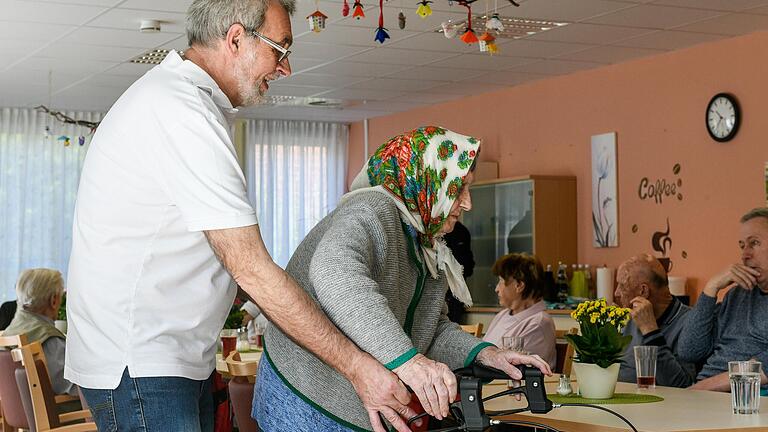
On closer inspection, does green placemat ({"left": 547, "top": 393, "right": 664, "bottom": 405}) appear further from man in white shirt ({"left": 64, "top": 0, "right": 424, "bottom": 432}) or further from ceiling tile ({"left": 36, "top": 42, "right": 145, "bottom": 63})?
ceiling tile ({"left": 36, "top": 42, "right": 145, "bottom": 63})

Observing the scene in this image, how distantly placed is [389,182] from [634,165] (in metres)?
6.21

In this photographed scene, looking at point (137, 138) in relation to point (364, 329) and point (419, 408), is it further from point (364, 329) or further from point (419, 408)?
point (419, 408)

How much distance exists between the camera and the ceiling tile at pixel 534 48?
737 centimetres

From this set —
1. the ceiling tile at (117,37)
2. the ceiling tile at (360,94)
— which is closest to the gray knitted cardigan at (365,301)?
the ceiling tile at (117,37)

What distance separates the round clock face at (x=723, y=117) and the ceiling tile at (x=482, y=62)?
142cm

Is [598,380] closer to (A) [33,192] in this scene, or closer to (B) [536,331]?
(B) [536,331]

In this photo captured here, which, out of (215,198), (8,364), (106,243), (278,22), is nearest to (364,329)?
(215,198)

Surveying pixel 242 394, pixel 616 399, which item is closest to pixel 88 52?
pixel 242 394

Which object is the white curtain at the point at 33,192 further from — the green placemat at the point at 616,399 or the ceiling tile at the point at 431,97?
the green placemat at the point at 616,399

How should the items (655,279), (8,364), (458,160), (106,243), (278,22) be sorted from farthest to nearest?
(8,364)
(655,279)
(458,160)
(278,22)
(106,243)

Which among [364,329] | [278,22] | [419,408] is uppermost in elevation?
[278,22]

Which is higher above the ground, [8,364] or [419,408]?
[419,408]

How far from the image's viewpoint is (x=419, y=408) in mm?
1857

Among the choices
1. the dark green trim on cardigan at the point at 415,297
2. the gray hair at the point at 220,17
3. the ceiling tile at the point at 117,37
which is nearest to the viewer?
the gray hair at the point at 220,17
